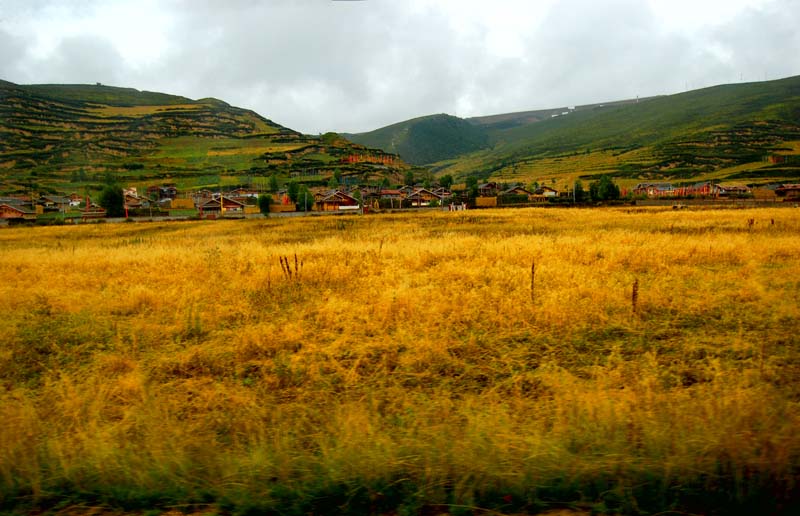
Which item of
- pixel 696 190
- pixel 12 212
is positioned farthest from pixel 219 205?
pixel 696 190

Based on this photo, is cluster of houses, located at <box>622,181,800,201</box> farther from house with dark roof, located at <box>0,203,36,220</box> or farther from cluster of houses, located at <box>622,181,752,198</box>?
house with dark roof, located at <box>0,203,36,220</box>

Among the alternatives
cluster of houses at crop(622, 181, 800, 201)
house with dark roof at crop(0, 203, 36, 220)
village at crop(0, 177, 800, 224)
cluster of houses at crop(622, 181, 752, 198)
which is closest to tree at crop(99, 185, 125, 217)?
village at crop(0, 177, 800, 224)

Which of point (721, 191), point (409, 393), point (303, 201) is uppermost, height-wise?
point (303, 201)

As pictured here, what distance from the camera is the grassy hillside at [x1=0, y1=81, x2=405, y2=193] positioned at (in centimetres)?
11738

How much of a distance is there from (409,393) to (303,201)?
76.0 m

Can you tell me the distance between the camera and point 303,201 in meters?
77.9

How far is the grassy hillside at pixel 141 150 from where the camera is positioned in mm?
117375

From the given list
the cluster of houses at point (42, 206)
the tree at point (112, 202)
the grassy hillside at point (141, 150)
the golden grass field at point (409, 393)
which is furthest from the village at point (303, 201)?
the golden grass field at point (409, 393)

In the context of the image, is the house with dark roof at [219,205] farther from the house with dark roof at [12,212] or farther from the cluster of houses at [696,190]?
the cluster of houses at [696,190]

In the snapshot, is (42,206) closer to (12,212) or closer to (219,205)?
(12,212)

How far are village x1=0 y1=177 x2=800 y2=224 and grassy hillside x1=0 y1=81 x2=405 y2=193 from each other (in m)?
17.2

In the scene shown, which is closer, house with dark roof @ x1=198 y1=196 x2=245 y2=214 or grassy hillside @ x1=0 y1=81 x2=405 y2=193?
house with dark roof @ x1=198 y1=196 x2=245 y2=214

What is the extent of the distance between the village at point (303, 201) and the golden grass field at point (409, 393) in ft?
177

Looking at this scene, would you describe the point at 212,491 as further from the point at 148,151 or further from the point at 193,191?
Answer: the point at 148,151
